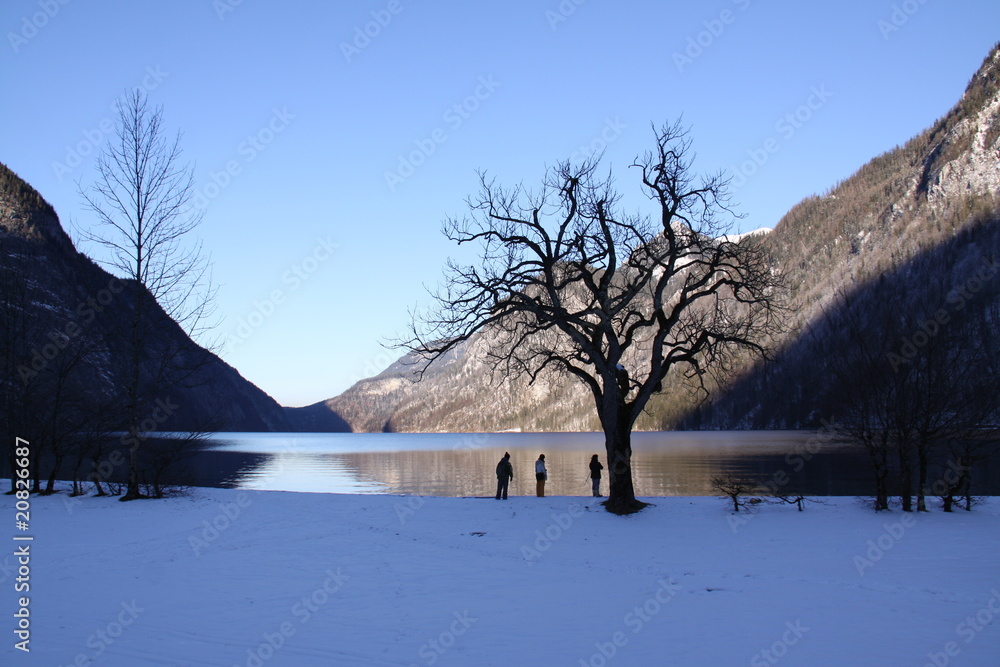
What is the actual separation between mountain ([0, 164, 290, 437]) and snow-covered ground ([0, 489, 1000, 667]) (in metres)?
5.54

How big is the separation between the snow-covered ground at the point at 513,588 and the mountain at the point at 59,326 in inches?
218

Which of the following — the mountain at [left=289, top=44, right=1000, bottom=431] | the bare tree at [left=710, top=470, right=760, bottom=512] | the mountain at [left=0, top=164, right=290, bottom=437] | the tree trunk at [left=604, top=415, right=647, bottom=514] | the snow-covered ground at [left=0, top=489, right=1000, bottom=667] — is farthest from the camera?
the mountain at [left=289, top=44, right=1000, bottom=431]

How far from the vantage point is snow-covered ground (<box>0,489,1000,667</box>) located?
8.38 m

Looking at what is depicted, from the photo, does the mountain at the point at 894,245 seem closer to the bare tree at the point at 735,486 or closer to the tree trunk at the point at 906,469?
the bare tree at the point at 735,486

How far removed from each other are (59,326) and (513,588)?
101m

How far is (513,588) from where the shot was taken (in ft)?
38.3

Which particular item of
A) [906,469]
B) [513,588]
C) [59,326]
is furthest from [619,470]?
[59,326]

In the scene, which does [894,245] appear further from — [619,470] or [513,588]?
[513,588]

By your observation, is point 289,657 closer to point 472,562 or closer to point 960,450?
point 472,562

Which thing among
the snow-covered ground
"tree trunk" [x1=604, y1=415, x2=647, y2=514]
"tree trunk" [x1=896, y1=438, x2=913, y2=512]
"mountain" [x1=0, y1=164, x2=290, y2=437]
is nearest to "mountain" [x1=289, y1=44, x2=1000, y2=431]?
"mountain" [x1=0, y1=164, x2=290, y2=437]

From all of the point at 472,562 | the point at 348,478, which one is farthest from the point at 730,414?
the point at 472,562

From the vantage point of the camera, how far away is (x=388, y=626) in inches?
369

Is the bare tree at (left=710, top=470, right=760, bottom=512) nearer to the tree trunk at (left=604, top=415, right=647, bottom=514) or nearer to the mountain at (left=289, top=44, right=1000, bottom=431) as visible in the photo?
the tree trunk at (left=604, top=415, right=647, bottom=514)

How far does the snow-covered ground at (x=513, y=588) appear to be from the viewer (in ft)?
27.5
